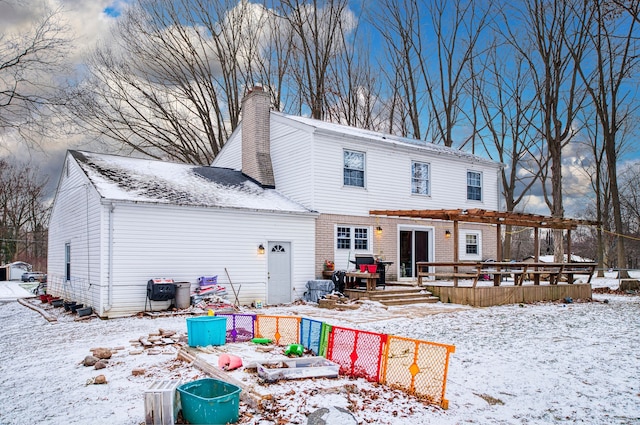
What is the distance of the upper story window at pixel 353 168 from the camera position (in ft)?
58.7

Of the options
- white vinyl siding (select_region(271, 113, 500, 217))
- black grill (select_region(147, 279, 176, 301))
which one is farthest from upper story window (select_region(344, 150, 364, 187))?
black grill (select_region(147, 279, 176, 301))

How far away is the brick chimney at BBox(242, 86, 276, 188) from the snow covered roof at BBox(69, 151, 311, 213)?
53cm

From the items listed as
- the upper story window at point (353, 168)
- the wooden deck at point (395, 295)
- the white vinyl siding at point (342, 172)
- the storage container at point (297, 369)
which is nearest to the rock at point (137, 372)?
the storage container at point (297, 369)

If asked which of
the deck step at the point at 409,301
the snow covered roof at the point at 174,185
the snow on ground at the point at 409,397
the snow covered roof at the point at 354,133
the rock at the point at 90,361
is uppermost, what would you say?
the snow covered roof at the point at 354,133

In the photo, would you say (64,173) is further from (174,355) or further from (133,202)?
(174,355)

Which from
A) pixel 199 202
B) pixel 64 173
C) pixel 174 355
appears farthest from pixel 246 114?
pixel 174 355

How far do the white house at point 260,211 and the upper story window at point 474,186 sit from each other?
Answer: 67 mm

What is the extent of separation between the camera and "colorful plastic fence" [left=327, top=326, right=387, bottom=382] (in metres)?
6.49

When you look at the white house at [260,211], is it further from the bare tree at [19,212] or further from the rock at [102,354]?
the bare tree at [19,212]

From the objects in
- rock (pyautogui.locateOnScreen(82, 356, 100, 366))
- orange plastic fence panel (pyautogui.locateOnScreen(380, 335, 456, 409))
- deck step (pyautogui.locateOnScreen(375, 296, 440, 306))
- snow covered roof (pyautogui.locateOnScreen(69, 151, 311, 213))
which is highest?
snow covered roof (pyautogui.locateOnScreen(69, 151, 311, 213))

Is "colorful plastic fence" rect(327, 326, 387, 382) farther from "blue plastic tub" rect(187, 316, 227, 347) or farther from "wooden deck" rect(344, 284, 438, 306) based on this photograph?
"wooden deck" rect(344, 284, 438, 306)

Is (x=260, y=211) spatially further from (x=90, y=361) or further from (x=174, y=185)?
(x=90, y=361)

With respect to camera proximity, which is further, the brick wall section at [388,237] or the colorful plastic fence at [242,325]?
the brick wall section at [388,237]

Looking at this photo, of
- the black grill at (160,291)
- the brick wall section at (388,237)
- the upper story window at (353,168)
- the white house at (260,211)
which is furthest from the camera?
the upper story window at (353,168)
